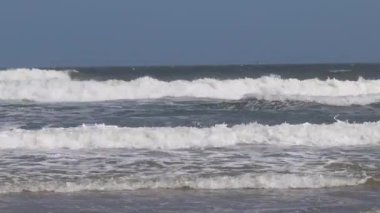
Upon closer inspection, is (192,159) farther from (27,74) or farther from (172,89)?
(27,74)

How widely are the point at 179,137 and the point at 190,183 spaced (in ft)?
11.4

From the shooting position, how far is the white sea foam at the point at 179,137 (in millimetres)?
11609

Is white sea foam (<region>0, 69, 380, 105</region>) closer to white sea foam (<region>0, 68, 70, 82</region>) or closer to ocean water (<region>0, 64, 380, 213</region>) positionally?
ocean water (<region>0, 64, 380, 213</region>)

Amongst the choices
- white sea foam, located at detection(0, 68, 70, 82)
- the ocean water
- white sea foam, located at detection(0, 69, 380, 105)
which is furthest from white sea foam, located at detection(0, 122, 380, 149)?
white sea foam, located at detection(0, 68, 70, 82)

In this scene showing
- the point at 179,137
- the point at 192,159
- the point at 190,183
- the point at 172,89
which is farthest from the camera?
the point at 172,89

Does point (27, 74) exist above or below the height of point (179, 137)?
above

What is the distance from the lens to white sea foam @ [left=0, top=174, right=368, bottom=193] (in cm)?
825

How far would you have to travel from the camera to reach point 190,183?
27.6 feet

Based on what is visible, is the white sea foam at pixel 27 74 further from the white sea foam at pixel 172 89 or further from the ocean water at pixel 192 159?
the ocean water at pixel 192 159

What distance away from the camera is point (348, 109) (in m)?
18.8

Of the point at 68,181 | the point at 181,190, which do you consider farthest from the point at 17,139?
the point at 181,190

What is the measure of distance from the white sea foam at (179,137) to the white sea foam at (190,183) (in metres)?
2.91

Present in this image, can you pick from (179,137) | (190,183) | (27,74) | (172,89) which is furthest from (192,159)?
(27,74)

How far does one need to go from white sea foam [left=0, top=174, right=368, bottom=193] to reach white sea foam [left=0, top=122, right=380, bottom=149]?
291 centimetres
